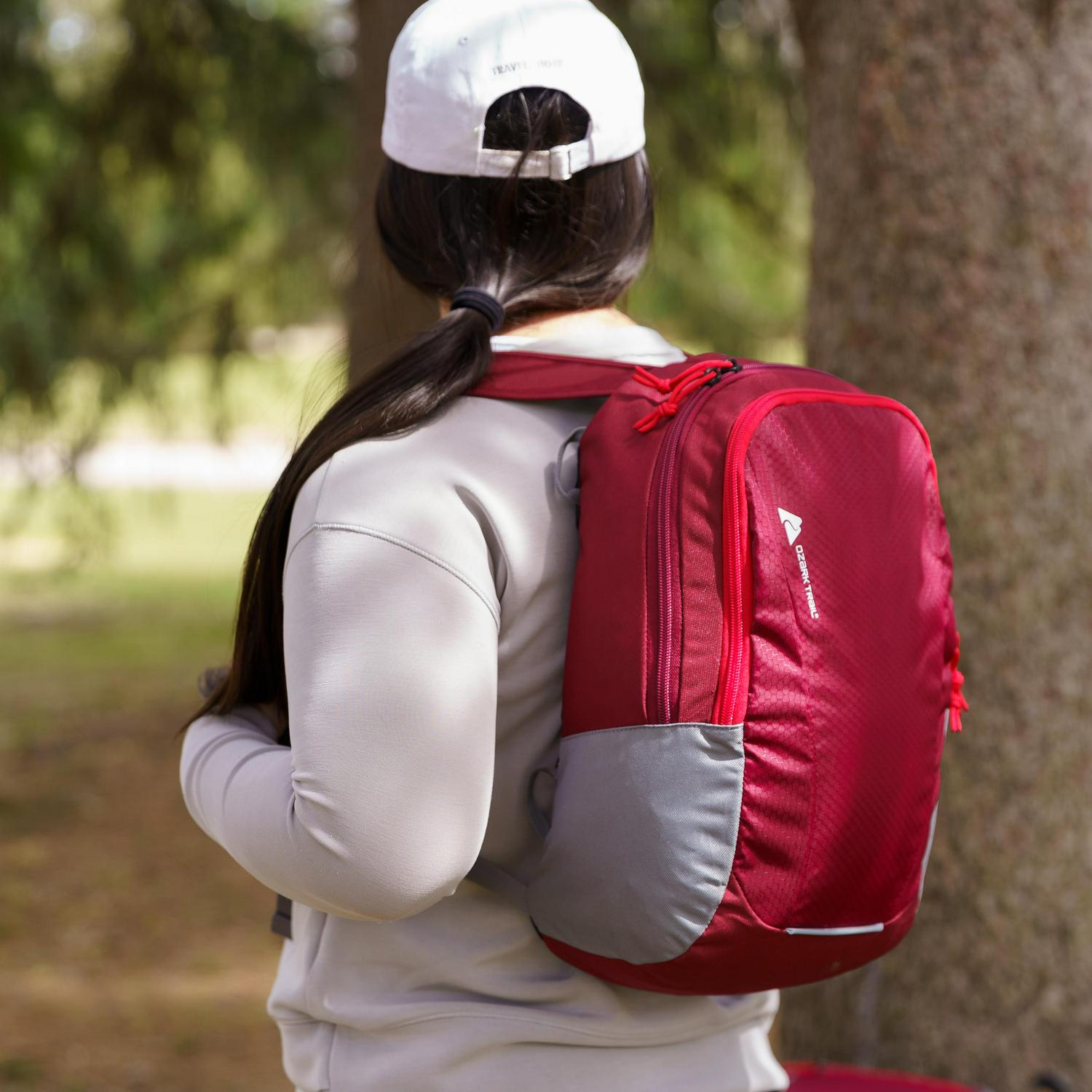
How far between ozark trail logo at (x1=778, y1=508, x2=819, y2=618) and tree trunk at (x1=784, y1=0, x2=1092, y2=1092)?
3.13ft

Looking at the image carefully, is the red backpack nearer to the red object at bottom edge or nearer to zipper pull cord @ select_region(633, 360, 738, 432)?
zipper pull cord @ select_region(633, 360, 738, 432)

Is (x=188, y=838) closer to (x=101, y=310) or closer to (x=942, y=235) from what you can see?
(x=101, y=310)

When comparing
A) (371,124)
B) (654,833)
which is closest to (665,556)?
(654,833)

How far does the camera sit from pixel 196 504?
14375 millimetres

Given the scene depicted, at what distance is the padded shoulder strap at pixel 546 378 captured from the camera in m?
1.17

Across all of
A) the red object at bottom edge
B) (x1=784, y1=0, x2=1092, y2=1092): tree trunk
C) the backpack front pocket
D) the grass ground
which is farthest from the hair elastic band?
the red object at bottom edge

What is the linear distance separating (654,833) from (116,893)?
4.18 m

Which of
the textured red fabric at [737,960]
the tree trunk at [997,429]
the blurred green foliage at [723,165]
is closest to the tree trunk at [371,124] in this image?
the blurred green foliage at [723,165]

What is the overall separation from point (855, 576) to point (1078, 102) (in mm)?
1155

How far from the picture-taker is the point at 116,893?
479 cm

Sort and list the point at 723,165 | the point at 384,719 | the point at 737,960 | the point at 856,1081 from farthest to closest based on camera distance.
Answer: the point at 723,165 → the point at 856,1081 → the point at 737,960 → the point at 384,719

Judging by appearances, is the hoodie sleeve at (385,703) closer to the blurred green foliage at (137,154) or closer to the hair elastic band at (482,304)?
the hair elastic band at (482,304)

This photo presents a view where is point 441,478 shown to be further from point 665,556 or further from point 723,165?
point 723,165

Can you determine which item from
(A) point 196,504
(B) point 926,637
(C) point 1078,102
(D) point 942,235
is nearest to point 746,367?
(B) point 926,637
